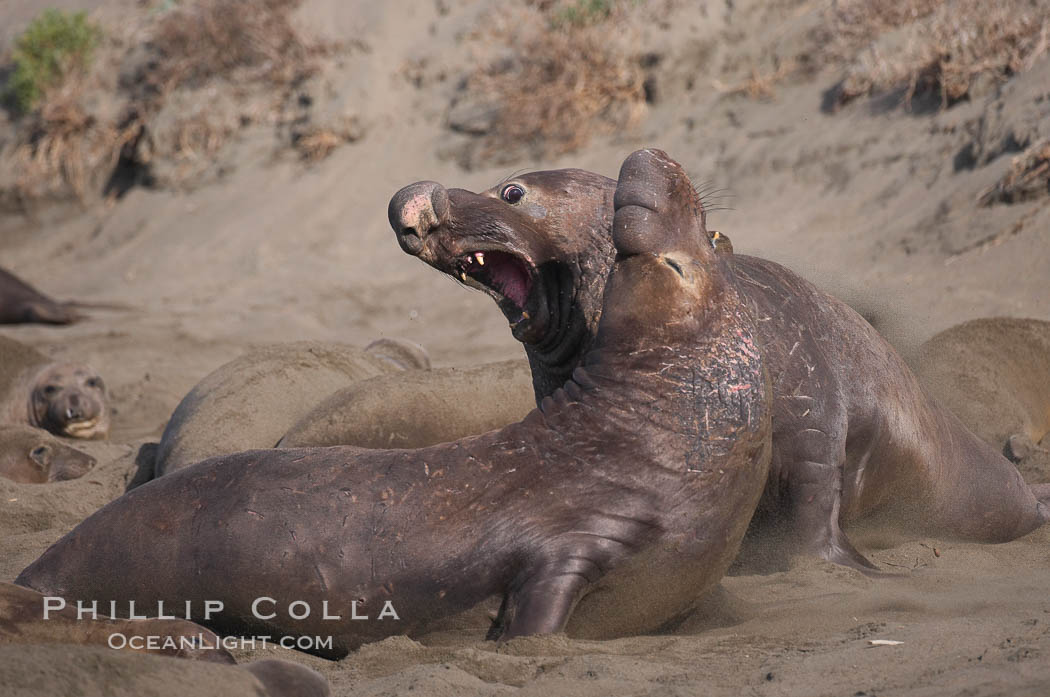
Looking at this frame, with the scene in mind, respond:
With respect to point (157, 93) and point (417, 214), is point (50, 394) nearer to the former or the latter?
point (417, 214)

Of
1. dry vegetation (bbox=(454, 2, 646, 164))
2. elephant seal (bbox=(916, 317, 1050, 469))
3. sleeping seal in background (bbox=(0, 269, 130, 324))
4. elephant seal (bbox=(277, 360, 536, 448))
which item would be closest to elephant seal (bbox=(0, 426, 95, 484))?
elephant seal (bbox=(277, 360, 536, 448))

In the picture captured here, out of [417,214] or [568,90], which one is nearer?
[417,214]

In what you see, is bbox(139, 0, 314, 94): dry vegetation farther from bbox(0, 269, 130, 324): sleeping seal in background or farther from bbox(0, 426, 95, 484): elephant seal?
bbox(0, 426, 95, 484): elephant seal

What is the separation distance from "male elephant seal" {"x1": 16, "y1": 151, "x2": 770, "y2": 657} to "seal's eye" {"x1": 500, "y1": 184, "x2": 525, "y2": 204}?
2.77 ft

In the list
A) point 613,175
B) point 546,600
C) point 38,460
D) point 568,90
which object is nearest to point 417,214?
point 546,600

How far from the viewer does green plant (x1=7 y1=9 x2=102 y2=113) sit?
1631 centimetres

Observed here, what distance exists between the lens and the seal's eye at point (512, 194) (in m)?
4.45

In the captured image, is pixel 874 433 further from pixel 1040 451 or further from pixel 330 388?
pixel 330 388

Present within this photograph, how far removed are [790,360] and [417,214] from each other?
1.36 m

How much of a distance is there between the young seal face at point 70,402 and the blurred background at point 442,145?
0.22m

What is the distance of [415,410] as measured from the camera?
5.43 m

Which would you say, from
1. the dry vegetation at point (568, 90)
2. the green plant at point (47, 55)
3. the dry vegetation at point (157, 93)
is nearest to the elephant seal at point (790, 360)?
the dry vegetation at point (568, 90)

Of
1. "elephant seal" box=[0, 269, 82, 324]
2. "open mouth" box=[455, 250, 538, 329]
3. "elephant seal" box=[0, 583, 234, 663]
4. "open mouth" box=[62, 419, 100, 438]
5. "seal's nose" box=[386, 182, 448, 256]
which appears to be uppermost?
"seal's nose" box=[386, 182, 448, 256]

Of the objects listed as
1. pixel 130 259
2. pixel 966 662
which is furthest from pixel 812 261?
pixel 130 259
